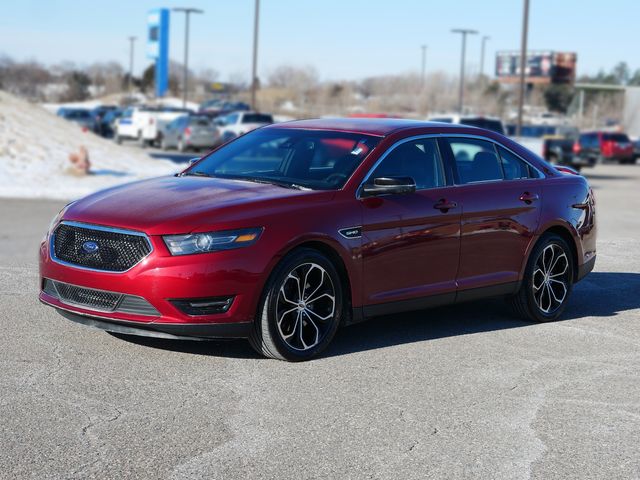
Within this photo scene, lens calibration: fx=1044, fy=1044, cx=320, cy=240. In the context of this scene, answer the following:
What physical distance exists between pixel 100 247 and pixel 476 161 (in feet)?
10.4

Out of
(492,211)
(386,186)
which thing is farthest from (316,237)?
(492,211)

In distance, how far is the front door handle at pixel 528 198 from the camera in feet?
27.4

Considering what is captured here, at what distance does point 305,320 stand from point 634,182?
28.6m

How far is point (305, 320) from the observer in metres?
6.88

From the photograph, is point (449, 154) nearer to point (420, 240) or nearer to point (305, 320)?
point (420, 240)

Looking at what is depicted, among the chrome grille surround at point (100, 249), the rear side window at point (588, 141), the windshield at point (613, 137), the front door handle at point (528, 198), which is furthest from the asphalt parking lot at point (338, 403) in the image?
the windshield at point (613, 137)

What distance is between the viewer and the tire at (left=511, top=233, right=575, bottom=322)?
8477 millimetres

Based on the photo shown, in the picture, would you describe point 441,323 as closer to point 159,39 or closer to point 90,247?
point 90,247

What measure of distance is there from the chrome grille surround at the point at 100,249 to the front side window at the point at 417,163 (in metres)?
1.90

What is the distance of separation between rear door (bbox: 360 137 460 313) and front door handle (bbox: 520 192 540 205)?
0.84 metres

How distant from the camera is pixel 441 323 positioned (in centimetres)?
840

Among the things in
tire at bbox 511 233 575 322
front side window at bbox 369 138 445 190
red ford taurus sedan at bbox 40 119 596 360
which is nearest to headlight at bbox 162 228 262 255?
red ford taurus sedan at bbox 40 119 596 360

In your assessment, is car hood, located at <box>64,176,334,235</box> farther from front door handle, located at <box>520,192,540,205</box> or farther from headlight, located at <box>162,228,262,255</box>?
front door handle, located at <box>520,192,540,205</box>

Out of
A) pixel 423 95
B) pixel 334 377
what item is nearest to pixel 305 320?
pixel 334 377
